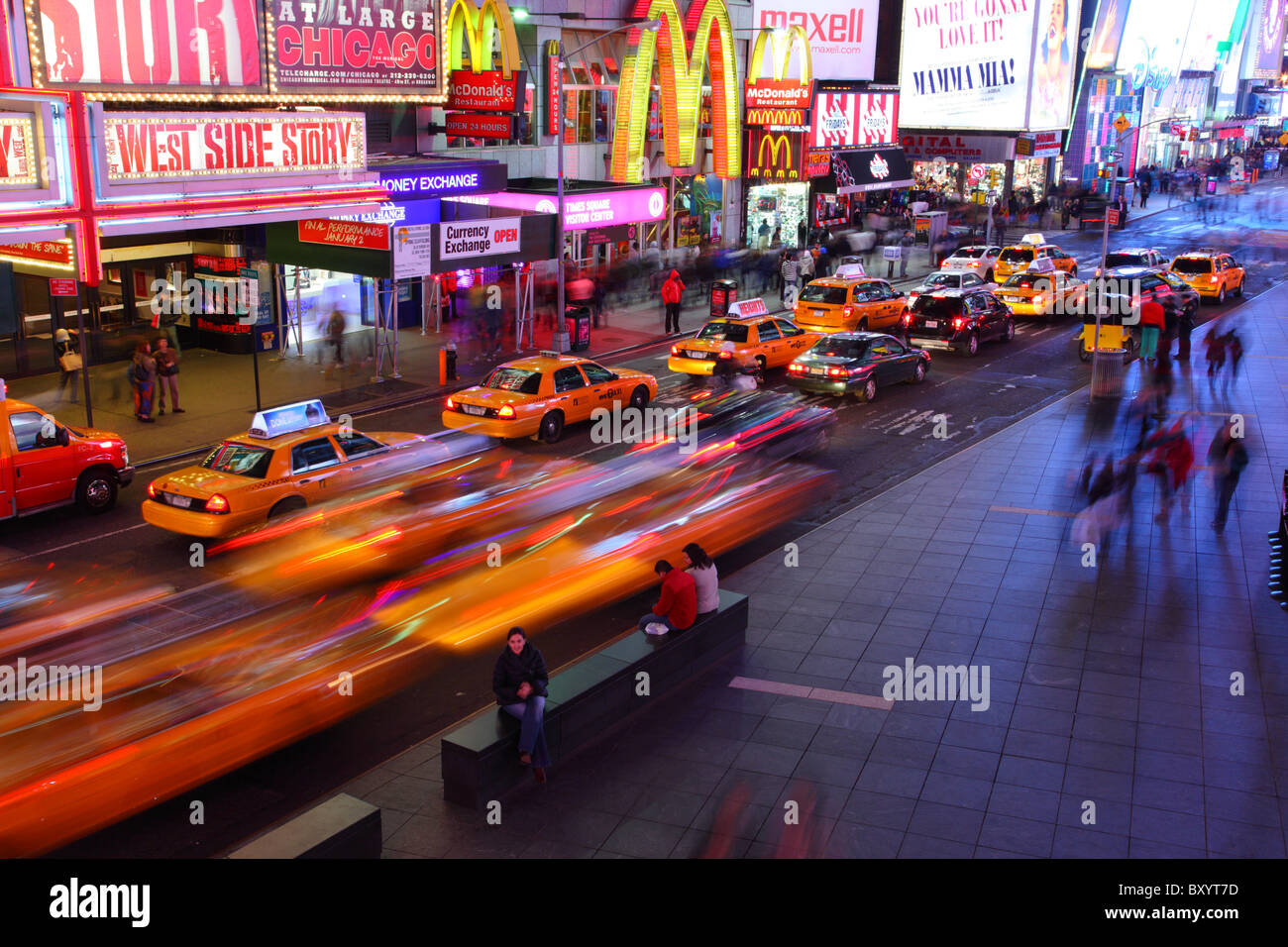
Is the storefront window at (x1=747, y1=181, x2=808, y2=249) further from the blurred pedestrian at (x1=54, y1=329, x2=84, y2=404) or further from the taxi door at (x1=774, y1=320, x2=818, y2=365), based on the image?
the blurred pedestrian at (x1=54, y1=329, x2=84, y2=404)

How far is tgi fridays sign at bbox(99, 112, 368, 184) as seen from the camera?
20.4 meters

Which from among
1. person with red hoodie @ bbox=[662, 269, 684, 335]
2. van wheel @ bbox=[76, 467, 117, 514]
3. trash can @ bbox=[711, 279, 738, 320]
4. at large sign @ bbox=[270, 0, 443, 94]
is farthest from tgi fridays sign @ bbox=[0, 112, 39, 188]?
trash can @ bbox=[711, 279, 738, 320]

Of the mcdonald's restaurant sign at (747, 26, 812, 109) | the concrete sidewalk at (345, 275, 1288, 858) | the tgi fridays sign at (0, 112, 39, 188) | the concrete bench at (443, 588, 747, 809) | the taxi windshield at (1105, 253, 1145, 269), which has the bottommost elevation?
the concrete sidewalk at (345, 275, 1288, 858)

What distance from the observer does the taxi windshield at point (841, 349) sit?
1040 inches

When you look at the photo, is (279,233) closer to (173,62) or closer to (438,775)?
(173,62)

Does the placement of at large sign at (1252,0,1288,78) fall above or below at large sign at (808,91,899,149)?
above

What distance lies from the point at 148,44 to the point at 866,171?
116 ft

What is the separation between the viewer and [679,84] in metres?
39.1

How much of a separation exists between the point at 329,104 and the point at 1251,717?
24.9 m

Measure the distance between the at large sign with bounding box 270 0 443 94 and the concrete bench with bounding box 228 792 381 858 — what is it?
22.2 metres

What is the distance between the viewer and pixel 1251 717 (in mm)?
11562

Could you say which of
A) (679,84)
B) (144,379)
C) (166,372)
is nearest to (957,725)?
(144,379)

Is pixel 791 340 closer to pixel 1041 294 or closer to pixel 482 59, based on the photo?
pixel 482 59

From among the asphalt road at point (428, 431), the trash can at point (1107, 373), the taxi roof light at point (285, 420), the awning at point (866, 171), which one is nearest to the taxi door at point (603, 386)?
the asphalt road at point (428, 431)
